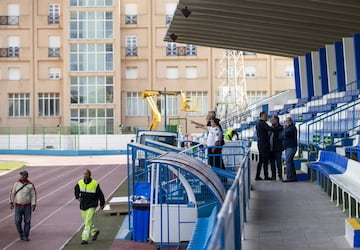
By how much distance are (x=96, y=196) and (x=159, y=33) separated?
5493 centimetres

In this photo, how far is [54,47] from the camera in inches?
2756

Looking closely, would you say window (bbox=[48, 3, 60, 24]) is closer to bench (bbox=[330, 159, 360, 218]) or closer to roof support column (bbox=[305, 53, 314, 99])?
roof support column (bbox=[305, 53, 314, 99])

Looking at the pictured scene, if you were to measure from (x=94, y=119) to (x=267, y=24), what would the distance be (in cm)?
3709

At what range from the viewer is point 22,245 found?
53.0ft

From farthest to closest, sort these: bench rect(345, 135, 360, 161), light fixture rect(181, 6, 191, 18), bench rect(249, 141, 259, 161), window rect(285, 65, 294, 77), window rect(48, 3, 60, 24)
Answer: window rect(48, 3, 60, 24) < window rect(285, 65, 294, 77) < light fixture rect(181, 6, 191, 18) < bench rect(249, 141, 259, 161) < bench rect(345, 135, 360, 161)

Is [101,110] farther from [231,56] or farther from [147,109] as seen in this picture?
[231,56]

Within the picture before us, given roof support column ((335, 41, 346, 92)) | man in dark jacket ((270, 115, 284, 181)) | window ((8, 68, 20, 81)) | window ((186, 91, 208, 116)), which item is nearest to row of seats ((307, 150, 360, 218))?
man in dark jacket ((270, 115, 284, 181))

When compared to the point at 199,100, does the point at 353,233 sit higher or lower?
lower

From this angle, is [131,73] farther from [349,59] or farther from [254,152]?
[254,152]

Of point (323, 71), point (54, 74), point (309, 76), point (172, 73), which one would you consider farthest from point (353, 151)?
point (54, 74)

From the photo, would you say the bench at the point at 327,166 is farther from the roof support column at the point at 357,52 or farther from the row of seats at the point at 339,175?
the roof support column at the point at 357,52

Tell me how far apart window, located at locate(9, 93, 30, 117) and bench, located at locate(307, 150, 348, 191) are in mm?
54141

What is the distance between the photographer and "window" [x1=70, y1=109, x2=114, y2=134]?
68.9 meters

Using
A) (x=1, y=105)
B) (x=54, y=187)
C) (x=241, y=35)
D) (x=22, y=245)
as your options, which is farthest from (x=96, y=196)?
(x=1, y=105)
